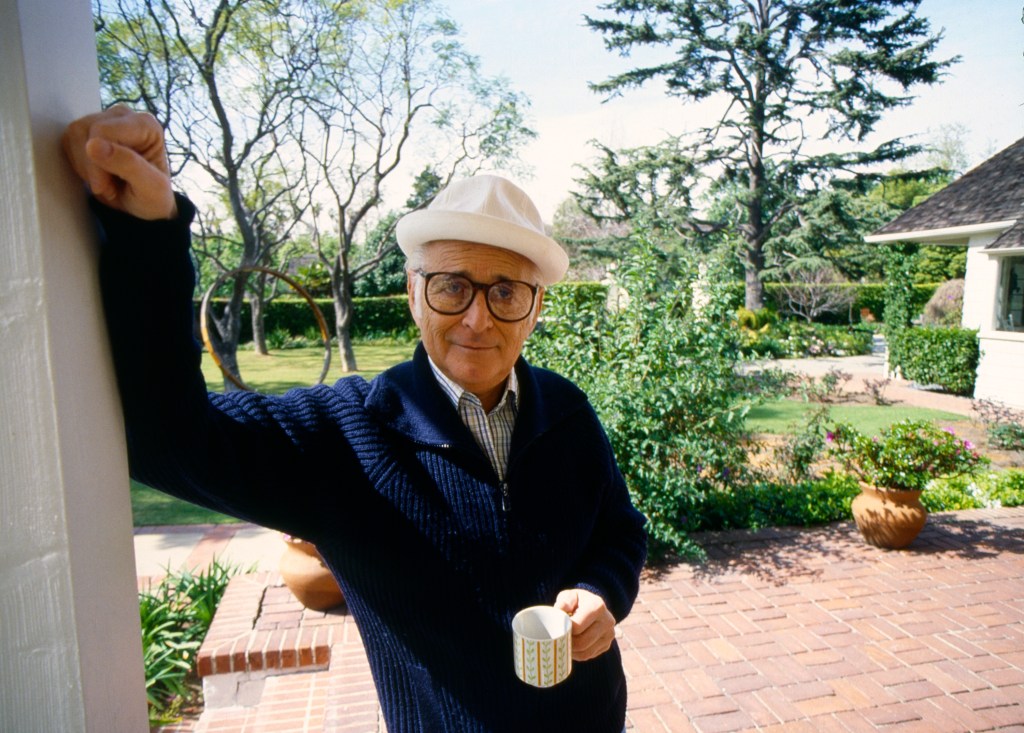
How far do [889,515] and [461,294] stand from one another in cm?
494

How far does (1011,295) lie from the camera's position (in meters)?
12.3

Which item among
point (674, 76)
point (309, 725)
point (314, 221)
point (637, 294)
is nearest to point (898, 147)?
point (674, 76)

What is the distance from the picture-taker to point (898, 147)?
67.9 feet

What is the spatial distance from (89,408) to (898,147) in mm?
25085

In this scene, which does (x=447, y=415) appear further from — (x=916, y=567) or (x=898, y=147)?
(x=898, y=147)

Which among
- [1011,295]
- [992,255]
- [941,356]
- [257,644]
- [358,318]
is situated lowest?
[257,644]

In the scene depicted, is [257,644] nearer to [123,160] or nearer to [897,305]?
[123,160]

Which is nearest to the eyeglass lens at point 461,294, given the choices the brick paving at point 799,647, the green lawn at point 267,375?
the brick paving at point 799,647

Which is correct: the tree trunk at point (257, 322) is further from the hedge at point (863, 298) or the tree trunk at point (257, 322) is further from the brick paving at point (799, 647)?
the hedge at point (863, 298)

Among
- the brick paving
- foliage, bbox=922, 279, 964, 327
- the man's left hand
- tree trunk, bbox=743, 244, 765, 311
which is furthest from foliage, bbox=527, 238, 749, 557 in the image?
tree trunk, bbox=743, 244, 765, 311

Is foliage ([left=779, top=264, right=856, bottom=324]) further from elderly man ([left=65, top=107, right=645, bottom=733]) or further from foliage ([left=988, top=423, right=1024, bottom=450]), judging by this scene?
elderly man ([left=65, top=107, right=645, bottom=733])

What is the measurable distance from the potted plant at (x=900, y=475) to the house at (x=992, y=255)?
8372 millimetres

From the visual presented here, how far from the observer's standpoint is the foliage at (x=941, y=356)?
12.5 meters

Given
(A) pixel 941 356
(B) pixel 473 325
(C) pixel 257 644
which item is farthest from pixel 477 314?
(A) pixel 941 356
